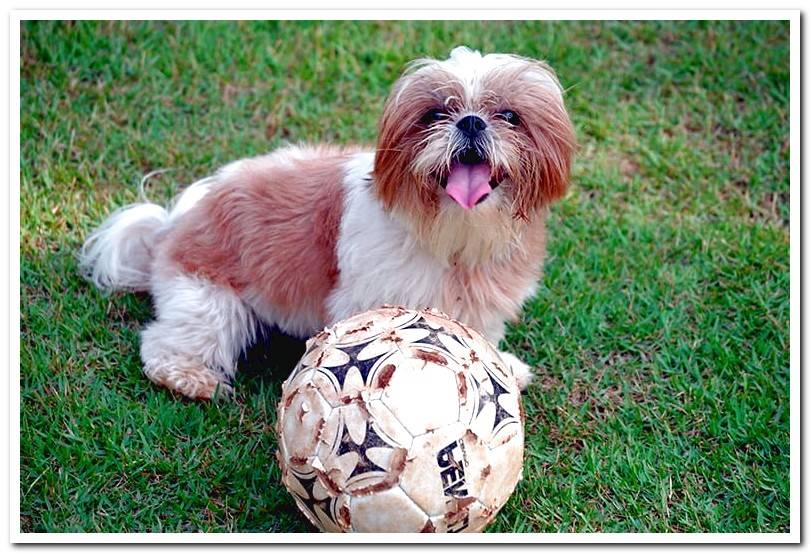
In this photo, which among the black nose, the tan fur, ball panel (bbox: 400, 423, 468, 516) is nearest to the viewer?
ball panel (bbox: 400, 423, 468, 516)

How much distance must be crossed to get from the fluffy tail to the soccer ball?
66.9 inches

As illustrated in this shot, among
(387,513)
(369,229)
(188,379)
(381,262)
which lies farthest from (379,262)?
(387,513)

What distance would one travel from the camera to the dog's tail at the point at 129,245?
4844 mm

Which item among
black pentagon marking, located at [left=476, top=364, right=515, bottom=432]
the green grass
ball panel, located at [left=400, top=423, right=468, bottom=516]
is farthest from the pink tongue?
the green grass

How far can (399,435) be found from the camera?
321 centimetres

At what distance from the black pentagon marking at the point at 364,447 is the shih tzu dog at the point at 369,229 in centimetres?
94

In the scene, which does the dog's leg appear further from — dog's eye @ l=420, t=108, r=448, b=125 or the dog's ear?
the dog's ear

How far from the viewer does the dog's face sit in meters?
3.67

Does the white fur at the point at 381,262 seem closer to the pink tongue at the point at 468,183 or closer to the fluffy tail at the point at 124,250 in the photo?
the pink tongue at the point at 468,183

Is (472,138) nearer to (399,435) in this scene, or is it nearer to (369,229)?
(369,229)

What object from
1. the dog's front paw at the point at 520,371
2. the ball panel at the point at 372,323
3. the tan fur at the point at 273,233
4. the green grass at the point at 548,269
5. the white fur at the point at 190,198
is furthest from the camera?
the white fur at the point at 190,198

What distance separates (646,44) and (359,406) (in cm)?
436

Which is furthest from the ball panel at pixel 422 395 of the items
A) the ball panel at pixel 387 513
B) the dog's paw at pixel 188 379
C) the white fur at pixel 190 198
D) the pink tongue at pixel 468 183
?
the white fur at pixel 190 198
